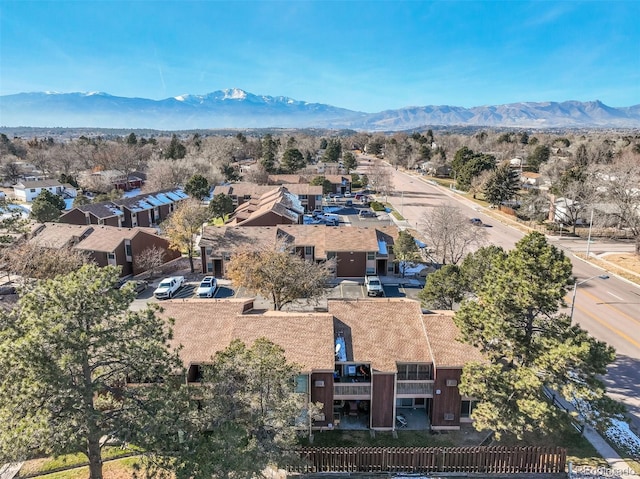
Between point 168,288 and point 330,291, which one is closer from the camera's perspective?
point 168,288

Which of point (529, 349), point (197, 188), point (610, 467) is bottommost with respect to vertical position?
point (610, 467)

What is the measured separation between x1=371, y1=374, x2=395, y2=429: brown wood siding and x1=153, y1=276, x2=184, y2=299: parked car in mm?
24069

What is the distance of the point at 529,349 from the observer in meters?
18.0

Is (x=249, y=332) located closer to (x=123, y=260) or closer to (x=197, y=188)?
(x=123, y=260)

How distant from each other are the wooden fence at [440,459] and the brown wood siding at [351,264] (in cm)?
2551

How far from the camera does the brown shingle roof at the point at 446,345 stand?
20.5m

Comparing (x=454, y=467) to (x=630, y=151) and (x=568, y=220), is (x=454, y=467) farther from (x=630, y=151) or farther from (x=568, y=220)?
(x=630, y=151)

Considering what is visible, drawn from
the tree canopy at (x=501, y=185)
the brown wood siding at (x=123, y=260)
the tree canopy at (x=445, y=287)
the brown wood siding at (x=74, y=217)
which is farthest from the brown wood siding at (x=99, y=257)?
the tree canopy at (x=501, y=185)

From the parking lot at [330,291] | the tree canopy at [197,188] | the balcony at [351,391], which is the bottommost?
the parking lot at [330,291]

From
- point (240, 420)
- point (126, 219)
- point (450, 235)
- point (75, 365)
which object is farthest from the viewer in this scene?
point (126, 219)

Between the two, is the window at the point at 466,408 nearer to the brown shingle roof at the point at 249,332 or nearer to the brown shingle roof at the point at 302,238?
the brown shingle roof at the point at 249,332

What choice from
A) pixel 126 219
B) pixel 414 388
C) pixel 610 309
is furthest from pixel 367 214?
pixel 414 388

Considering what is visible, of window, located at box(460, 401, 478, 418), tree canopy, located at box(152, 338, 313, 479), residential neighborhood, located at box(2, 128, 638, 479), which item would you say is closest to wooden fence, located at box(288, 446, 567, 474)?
residential neighborhood, located at box(2, 128, 638, 479)

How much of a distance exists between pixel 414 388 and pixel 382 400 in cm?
182
